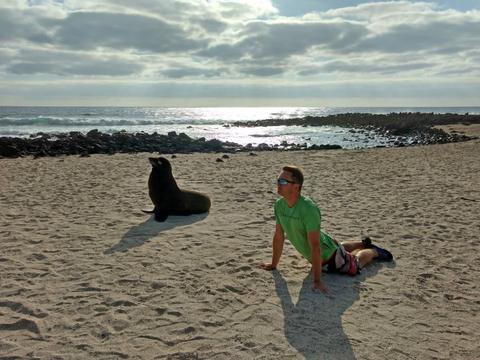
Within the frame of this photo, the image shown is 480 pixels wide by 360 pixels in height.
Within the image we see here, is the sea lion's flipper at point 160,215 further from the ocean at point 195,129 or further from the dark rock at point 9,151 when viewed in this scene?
the ocean at point 195,129

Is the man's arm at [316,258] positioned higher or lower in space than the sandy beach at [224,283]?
higher

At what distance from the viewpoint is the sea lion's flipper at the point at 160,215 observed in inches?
270

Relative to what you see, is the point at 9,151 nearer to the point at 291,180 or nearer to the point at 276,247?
the point at 276,247

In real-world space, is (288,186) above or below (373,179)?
above

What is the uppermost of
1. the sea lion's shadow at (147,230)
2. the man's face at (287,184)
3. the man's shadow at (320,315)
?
the man's face at (287,184)

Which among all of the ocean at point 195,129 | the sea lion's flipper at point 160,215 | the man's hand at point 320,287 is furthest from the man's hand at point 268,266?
the ocean at point 195,129

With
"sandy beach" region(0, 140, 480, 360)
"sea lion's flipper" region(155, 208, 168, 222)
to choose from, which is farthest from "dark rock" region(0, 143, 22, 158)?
"sea lion's flipper" region(155, 208, 168, 222)

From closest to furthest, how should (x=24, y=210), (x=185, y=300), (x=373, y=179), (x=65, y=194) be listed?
(x=185, y=300), (x=24, y=210), (x=65, y=194), (x=373, y=179)

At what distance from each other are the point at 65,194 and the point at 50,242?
3.35 meters

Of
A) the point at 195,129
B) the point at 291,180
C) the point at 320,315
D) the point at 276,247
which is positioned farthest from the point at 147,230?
the point at 195,129

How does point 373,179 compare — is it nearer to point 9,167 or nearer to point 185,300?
point 185,300

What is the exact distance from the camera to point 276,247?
472 cm

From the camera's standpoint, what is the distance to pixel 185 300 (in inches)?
160

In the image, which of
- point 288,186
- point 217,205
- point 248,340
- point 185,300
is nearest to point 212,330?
point 248,340
